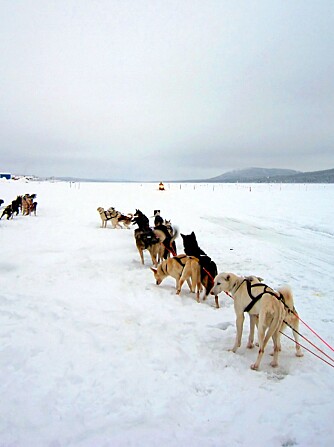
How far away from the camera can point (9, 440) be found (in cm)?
217

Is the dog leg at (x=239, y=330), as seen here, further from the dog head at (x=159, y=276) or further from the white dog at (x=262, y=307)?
the dog head at (x=159, y=276)

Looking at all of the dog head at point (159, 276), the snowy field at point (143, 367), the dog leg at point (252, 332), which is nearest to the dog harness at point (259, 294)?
the dog leg at point (252, 332)

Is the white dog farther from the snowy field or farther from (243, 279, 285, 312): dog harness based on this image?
the snowy field

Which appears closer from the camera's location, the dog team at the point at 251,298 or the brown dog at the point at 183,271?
the dog team at the point at 251,298

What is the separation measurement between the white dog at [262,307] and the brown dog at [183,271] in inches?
46.7

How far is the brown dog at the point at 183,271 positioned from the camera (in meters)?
4.91

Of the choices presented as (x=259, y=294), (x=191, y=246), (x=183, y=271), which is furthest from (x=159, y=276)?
(x=259, y=294)

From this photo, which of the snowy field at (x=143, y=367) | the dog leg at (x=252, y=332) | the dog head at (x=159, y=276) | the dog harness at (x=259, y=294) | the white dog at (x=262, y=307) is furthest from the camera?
the dog head at (x=159, y=276)

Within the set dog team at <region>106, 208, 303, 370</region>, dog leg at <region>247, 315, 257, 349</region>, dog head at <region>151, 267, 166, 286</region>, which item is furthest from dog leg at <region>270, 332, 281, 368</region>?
dog head at <region>151, 267, 166, 286</region>

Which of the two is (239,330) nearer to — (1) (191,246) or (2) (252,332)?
(2) (252,332)

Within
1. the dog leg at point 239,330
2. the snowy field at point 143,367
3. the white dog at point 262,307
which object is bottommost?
the snowy field at point 143,367

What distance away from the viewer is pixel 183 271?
198 inches

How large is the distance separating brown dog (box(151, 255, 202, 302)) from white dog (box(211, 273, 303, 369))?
1.19 meters

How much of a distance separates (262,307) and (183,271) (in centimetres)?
214
